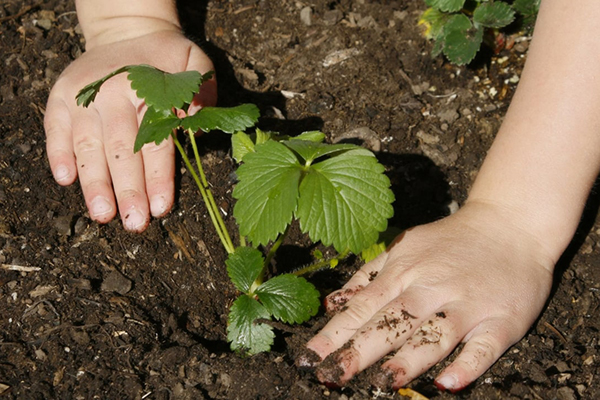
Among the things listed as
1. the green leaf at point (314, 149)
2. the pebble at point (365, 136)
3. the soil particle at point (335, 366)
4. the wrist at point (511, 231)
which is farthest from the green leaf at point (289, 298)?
the pebble at point (365, 136)

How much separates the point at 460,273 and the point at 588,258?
65 cm

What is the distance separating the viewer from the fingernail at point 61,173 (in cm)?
226

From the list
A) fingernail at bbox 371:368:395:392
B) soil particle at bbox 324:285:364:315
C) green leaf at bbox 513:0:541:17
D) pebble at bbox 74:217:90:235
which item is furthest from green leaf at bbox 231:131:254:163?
green leaf at bbox 513:0:541:17

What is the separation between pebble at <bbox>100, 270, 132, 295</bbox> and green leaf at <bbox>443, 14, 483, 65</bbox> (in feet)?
4.75

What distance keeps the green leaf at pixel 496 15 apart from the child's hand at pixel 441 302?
2.76 feet

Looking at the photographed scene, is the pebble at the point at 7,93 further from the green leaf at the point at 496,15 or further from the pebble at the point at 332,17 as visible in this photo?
the green leaf at the point at 496,15

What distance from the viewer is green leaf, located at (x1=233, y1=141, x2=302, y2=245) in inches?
66.9

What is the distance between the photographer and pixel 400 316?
1.80m

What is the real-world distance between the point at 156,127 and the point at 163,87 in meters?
0.12

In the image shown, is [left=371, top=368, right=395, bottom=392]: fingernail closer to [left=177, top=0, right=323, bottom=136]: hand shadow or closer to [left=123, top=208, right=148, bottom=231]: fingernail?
[left=123, top=208, right=148, bottom=231]: fingernail

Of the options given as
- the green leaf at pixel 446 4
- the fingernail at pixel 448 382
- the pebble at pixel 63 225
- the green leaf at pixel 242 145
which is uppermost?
the green leaf at pixel 446 4

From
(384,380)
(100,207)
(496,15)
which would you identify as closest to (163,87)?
(100,207)

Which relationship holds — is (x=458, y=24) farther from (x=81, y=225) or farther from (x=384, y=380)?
(x=81, y=225)

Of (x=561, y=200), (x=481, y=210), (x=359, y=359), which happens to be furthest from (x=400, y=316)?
(x=561, y=200)
